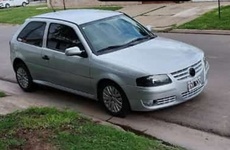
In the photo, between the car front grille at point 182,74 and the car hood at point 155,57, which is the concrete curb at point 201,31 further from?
the car front grille at point 182,74

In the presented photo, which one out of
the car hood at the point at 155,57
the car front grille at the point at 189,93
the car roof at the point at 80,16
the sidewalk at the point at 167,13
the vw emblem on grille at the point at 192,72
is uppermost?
the car roof at the point at 80,16

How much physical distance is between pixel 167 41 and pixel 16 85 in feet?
12.3

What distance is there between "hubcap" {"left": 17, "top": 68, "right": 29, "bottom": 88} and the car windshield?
1.96 metres

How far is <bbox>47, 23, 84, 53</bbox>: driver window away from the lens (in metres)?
7.77

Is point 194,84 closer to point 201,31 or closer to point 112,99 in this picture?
point 112,99

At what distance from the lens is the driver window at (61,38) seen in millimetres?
7770

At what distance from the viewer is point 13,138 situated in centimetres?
566

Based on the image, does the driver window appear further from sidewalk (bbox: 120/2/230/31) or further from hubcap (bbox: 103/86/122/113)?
sidewalk (bbox: 120/2/230/31)

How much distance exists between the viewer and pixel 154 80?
6617 millimetres

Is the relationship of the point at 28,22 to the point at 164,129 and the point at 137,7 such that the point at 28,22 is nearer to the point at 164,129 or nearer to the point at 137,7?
the point at 164,129

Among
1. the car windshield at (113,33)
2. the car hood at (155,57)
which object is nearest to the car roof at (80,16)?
the car windshield at (113,33)

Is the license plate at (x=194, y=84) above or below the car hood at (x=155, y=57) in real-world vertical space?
below

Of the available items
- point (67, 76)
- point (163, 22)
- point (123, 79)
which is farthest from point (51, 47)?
point (163, 22)

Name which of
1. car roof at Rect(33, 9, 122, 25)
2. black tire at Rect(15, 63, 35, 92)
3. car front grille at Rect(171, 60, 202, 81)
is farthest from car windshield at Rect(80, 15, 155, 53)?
black tire at Rect(15, 63, 35, 92)
